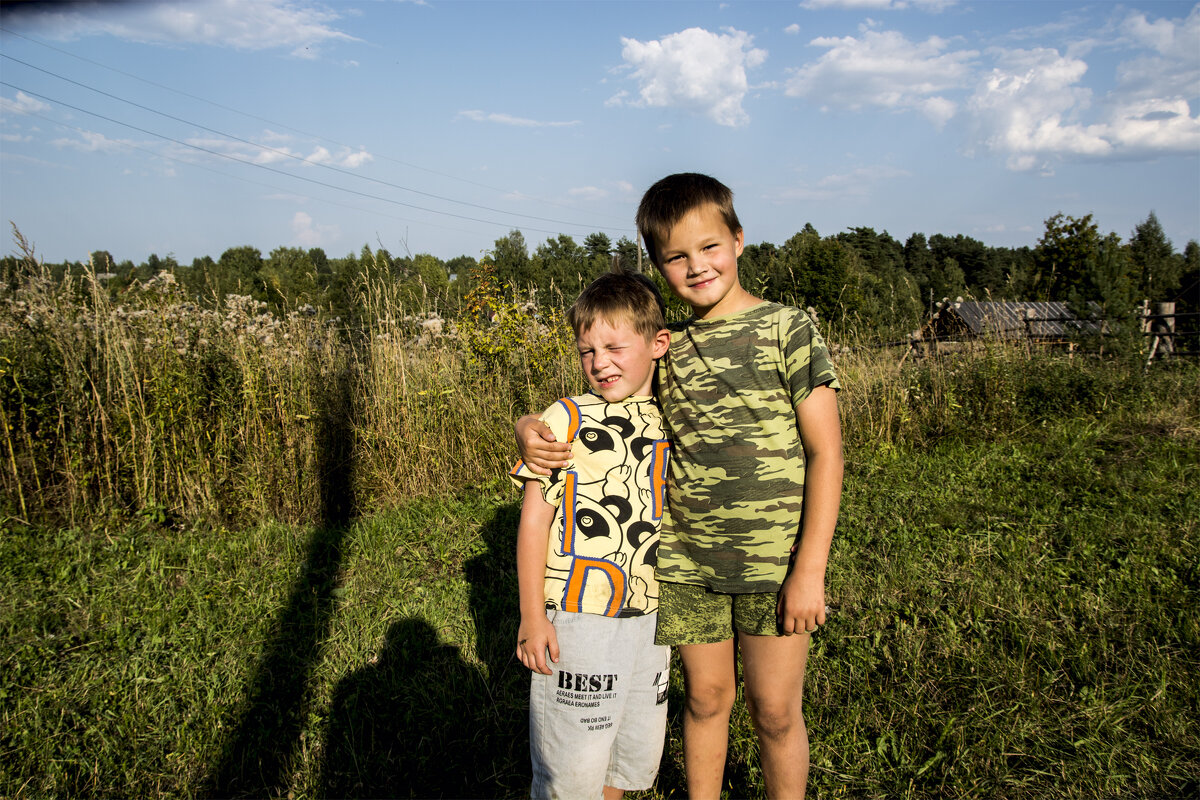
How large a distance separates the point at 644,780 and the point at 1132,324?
28.0 ft

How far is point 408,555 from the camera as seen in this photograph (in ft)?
12.2

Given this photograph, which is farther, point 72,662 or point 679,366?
point 72,662

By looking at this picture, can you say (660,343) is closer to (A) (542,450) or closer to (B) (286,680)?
(A) (542,450)

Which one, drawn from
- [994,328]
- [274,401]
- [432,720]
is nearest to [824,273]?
[994,328]

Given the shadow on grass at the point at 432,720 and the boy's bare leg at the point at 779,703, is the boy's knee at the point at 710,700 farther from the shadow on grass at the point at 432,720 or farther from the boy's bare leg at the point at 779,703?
the shadow on grass at the point at 432,720

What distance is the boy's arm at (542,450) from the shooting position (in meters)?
1.42

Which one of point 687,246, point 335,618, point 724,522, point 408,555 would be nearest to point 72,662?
point 335,618

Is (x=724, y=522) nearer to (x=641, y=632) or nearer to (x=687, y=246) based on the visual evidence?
(x=641, y=632)

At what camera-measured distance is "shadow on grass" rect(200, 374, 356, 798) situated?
217cm

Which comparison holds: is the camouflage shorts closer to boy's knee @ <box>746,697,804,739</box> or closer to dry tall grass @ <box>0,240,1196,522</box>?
boy's knee @ <box>746,697,804,739</box>

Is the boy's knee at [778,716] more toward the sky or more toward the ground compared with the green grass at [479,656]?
more toward the sky

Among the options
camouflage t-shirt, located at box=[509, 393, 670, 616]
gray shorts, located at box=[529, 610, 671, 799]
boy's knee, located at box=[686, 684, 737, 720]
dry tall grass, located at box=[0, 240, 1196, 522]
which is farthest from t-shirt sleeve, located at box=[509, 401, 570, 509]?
dry tall grass, located at box=[0, 240, 1196, 522]

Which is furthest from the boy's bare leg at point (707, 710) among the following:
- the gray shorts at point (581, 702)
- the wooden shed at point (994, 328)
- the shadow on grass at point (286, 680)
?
the wooden shed at point (994, 328)

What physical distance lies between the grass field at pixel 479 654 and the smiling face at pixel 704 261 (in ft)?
5.02
